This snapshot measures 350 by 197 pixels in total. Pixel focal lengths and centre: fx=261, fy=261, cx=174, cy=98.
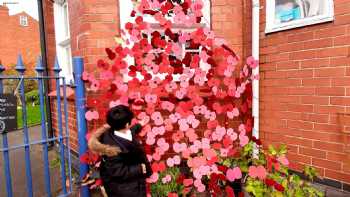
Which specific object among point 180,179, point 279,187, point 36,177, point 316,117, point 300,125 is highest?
point 316,117

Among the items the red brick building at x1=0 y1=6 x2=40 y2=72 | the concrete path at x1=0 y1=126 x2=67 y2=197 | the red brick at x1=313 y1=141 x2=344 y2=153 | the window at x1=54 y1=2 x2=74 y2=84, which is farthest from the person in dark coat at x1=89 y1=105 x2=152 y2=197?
the red brick building at x1=0 y1=6 x2=40 y2=72

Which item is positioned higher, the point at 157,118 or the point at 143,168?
the point at 157,118

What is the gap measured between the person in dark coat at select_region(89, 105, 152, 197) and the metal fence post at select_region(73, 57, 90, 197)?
71 cm

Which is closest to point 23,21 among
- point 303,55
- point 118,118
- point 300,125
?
point 118,118

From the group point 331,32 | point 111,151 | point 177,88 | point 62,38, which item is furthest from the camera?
point 62,38

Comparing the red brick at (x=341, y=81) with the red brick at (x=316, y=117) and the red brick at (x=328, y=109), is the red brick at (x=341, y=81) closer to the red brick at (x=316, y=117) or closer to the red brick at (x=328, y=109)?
the red brick at (x=328, y=109)

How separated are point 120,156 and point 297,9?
2.41 metres

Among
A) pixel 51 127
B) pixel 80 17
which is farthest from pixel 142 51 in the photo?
pixel 51 127

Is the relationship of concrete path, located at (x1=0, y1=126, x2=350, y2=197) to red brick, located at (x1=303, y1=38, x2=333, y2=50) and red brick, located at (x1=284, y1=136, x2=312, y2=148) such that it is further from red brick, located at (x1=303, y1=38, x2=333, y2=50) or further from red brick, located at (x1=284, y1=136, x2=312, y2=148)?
red brick, located at (x1=303, y1=38, x2=333, y2=50)

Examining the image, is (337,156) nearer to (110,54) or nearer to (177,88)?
(177,88)

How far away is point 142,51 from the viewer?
A: 9.70ft

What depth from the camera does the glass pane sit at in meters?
2.68

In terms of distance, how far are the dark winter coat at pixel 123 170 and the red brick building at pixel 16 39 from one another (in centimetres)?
2633

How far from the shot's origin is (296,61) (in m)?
2.83
